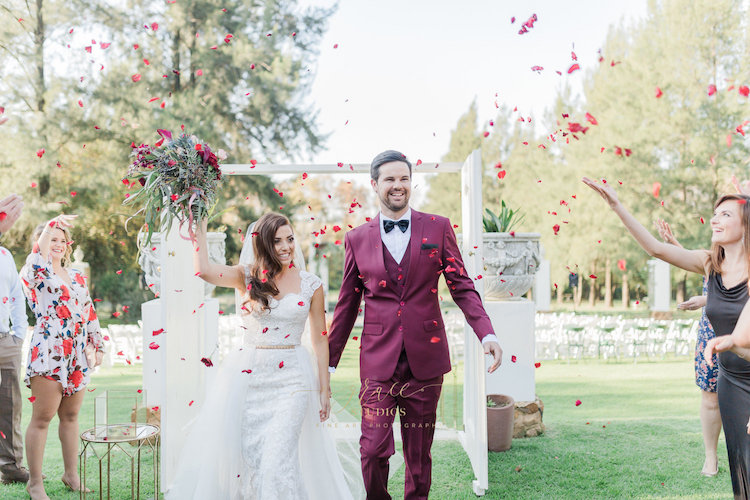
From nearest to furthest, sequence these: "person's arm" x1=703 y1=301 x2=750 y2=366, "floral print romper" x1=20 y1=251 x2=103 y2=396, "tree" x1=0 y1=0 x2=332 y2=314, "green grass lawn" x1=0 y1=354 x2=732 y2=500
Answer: "person's arm" x1=703 y1=301 x2=750 y2=366
"floral print romper" x1=20 y1=251 x2=103 y2=396
"green grass lawn" x1=0 y1=354 x2=732 y2=500
"tree" x1=0 y1=0 x2=332 y2=314

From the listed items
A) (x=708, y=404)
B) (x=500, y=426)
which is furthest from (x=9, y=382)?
(x=708, y=404)

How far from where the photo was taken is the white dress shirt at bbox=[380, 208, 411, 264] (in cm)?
339

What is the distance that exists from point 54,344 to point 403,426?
2338 millimetres

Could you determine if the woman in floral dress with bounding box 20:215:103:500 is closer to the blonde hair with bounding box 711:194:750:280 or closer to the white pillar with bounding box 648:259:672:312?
the blonde hair with bounding box 711:194:750:280

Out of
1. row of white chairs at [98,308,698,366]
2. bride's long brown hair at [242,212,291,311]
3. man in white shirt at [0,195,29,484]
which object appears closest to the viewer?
bride's long brown hair at [242,212,291,311]

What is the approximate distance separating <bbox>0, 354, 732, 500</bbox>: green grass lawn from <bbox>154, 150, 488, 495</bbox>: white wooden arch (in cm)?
39

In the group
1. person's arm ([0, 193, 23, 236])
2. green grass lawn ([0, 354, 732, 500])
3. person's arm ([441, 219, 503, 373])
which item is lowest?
green grass lawn ([0, 354, 732, 500])

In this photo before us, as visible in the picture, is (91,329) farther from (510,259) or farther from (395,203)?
(510,259)

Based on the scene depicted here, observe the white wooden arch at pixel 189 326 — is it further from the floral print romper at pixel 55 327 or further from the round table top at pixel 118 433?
the floral print romper at pixel 55 327

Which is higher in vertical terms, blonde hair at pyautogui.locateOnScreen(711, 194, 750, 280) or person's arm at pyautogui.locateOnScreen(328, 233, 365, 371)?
blonde hair at pyautogui.locateOnScreen(711, 194, 750, 280)

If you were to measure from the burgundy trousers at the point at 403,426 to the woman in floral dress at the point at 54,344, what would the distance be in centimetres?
209

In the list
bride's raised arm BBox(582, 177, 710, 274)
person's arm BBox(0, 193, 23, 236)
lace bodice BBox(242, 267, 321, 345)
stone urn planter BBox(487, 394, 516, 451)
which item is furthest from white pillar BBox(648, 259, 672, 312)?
person's arm BBox(0, 193, 23, 236)

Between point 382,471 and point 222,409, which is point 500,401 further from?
point 222,409

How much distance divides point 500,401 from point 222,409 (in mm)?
2892
